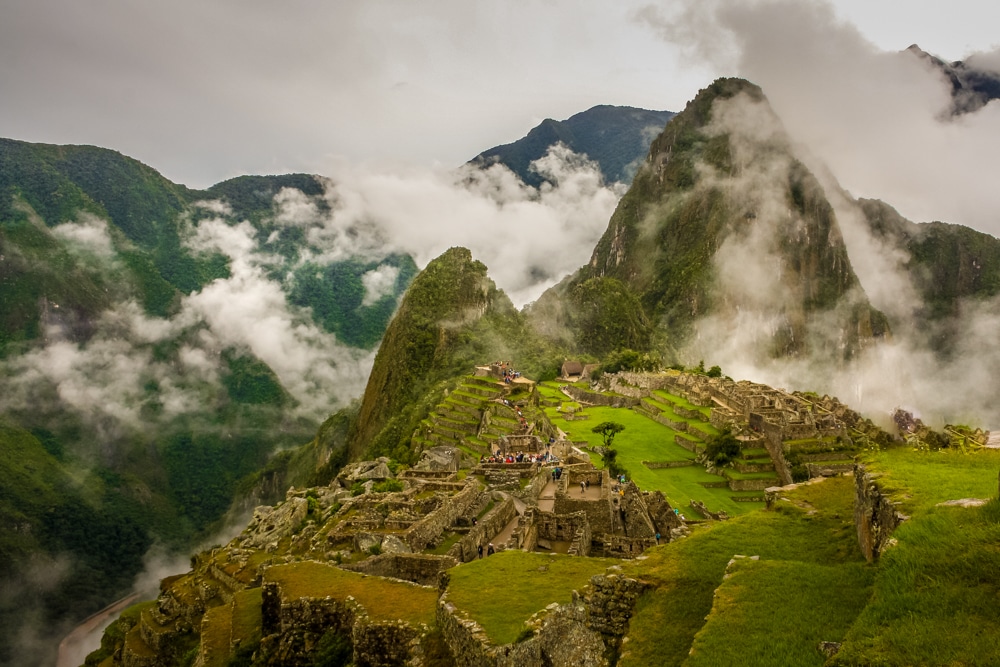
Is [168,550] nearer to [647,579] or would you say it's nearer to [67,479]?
[67,479]

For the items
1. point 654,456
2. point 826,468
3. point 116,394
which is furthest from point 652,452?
point 116,394

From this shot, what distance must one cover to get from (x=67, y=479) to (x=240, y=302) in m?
98.8

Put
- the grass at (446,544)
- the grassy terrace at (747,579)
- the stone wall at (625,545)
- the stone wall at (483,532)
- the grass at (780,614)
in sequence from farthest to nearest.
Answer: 1. the grass at (446,544)
2. the stone wall at (483,532)
3. the stone wall at (625,545)
4. the grassy terrace at (747,579)
5. the grass at (780,614)

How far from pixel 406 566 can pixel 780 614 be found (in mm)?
10828

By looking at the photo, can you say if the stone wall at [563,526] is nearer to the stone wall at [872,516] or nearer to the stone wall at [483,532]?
the stone wall at [483,532]

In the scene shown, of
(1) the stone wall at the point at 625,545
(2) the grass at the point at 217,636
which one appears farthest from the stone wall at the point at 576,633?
(2) the grass at the point at 217,636

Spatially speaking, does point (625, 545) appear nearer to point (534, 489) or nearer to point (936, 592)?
point (534, 489)

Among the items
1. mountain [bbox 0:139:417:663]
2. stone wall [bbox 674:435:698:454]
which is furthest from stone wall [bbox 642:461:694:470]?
mountain [bbox 0:139:417:663]

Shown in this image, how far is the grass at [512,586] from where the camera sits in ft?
28.3

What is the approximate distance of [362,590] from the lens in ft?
40.5

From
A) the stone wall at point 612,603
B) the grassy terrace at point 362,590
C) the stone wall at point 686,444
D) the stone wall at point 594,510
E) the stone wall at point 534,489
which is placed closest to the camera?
the stone wall at point 612,603

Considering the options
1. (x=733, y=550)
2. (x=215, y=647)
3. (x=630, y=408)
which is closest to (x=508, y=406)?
(x=630, y=408)

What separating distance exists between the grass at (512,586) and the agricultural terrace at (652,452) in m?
19.9

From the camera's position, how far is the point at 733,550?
28.8 feet
